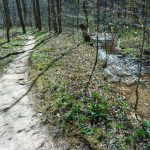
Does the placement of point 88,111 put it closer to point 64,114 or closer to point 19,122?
point 64,114

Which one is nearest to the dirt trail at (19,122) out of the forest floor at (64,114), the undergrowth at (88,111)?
the forest floor at (64,114)

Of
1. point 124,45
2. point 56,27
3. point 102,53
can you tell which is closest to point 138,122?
point 102,53

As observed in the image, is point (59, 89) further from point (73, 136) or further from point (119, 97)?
point (73, 136)

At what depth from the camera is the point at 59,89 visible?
1364 centimetres

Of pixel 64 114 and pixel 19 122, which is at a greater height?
pixel 64 114

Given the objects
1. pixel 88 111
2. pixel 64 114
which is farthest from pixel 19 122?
pixel 88 111

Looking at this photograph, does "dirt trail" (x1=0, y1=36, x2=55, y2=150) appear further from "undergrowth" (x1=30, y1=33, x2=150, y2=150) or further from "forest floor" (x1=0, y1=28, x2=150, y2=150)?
"undergrowth" (x1=30, y1=33, x2=150, y2=150)

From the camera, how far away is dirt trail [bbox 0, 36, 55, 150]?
9633 millimetres

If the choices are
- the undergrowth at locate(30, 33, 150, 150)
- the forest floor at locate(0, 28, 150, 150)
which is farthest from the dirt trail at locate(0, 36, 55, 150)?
the undergrowth at locate(30, 33, 150, 150)

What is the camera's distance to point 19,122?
1118cm

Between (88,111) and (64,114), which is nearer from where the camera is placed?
(88,111)

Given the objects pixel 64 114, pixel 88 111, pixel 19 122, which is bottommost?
pixel 19 122

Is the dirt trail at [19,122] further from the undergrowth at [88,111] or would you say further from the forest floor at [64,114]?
the undergrowth at [88,111]

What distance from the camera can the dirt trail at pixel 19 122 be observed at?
963cm
